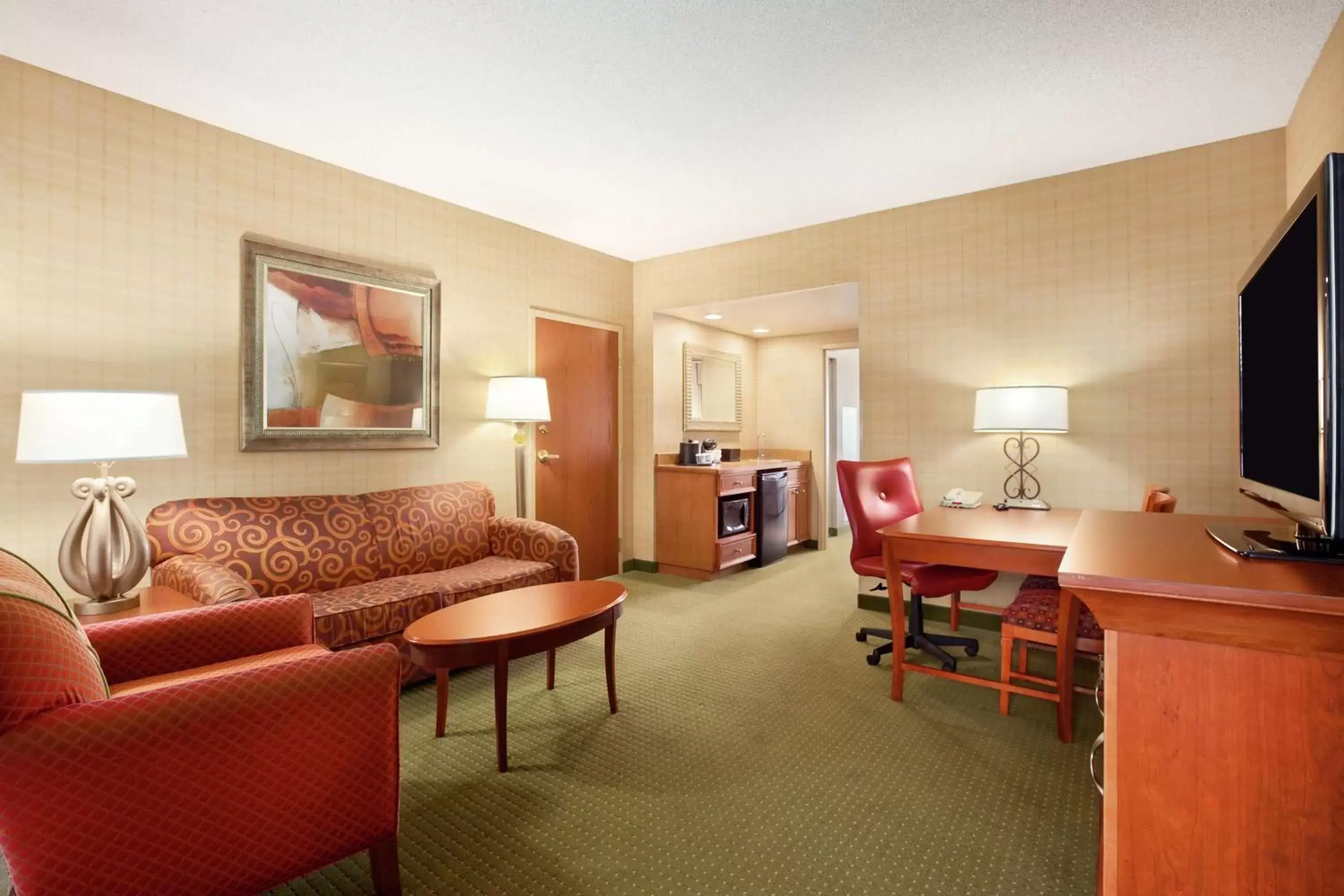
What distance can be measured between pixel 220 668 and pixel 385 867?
32.5 inches

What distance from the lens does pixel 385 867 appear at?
1497 mm

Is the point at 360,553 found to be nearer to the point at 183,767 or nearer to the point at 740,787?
the point at 183,767

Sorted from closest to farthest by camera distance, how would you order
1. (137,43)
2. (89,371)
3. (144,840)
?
(144,840)
(137,43)
(89,371)

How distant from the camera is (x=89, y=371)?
2.58m

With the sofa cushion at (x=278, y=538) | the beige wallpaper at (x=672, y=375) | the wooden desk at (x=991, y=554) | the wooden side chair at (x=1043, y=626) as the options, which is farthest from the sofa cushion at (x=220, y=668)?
the beige wallpaper at (x=672, y=375)

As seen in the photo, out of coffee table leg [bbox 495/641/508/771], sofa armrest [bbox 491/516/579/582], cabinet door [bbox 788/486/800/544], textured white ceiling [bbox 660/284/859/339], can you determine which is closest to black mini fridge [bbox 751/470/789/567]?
cabinet door [bbox 788/486/800/544]

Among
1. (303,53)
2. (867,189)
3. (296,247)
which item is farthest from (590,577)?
(303,53)

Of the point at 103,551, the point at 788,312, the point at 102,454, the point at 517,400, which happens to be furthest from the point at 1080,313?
the point at 103,551

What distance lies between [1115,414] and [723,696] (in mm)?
2604

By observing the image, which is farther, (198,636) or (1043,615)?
(1043,615)

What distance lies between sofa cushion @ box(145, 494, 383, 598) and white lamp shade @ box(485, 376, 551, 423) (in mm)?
960

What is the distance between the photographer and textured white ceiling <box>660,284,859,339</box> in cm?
461

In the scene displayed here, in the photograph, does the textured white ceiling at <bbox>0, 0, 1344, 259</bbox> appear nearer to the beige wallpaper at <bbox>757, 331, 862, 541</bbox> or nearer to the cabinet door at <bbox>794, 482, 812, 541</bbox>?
the beige wallpaper at <bbox>757, 331, 862, 541</bbox>

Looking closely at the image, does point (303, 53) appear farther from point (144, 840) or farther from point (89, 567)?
point (144, 840)
